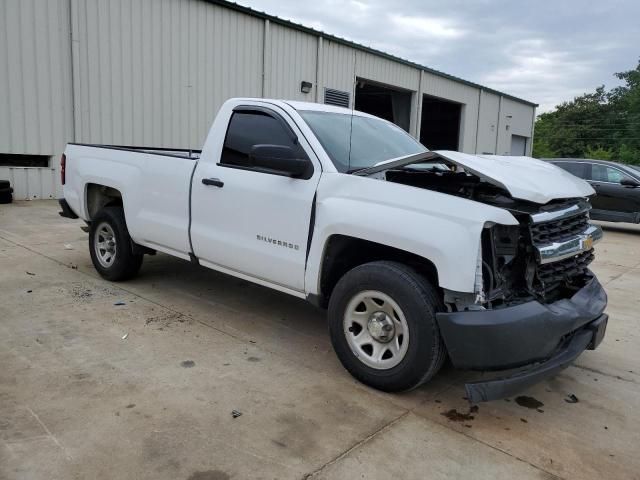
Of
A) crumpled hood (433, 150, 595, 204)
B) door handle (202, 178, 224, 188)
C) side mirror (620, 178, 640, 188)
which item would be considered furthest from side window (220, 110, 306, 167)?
side mirror (620, 178, 640, 188)

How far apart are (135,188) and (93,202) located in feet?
3.52

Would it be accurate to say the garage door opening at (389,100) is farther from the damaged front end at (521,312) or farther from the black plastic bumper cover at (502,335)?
the black plastic bumper cover at (502,335)

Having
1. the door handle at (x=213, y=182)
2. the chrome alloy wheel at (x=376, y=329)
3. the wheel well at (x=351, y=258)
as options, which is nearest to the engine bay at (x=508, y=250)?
the wheel well at (x=351, y=258)

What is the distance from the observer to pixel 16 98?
35.7 feet

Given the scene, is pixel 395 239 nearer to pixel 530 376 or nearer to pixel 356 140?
pixel 530 376

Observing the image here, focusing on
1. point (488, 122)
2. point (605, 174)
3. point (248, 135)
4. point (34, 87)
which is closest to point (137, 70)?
point (34, 87)

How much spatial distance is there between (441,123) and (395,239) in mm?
24608

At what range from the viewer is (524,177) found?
11.4 ft

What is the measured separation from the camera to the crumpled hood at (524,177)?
3.24 metres

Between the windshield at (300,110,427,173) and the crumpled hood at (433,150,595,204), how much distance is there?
0.73 meters

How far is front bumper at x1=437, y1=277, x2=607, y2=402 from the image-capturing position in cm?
302

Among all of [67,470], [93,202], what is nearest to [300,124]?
[67,470]

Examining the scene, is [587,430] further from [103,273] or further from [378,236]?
[103,273]

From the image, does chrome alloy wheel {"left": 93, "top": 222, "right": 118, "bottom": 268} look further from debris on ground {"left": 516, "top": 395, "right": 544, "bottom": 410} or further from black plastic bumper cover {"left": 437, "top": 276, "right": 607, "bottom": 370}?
debris on ground {"left": 516, "top": 395, "right": 544, "bottom": 410}
